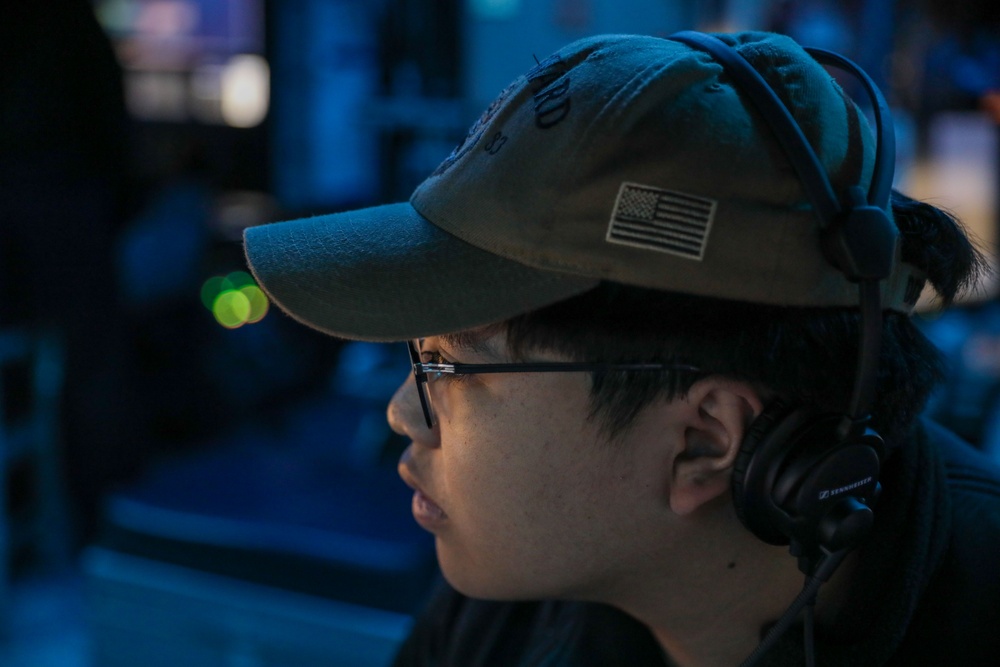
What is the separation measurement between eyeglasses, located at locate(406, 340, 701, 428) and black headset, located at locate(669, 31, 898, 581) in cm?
11

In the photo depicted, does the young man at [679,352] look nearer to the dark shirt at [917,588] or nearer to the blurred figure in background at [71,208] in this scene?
the dark shirt at [917,588]

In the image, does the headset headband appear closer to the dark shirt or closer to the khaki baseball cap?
the khaki baseball cap

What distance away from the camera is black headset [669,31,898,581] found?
0.79m

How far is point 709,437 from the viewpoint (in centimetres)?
93

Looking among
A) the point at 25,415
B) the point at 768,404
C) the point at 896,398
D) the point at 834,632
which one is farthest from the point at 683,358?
the point at 25,415

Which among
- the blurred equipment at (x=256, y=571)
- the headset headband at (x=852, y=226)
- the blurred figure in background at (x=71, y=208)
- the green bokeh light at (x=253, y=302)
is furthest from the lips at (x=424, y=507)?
the green bokeh light at (x=253, y=302)

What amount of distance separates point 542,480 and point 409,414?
189 mm

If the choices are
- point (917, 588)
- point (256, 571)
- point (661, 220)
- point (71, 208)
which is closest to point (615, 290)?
point (661, 220)

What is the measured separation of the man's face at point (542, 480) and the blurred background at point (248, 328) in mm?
738

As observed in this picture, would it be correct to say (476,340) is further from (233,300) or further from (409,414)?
(233,300)

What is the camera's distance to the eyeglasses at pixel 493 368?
2.92 feet

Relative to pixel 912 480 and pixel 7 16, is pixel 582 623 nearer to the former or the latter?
pixel 912 480

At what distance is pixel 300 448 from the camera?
3.00m

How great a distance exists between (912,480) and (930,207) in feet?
0.95
